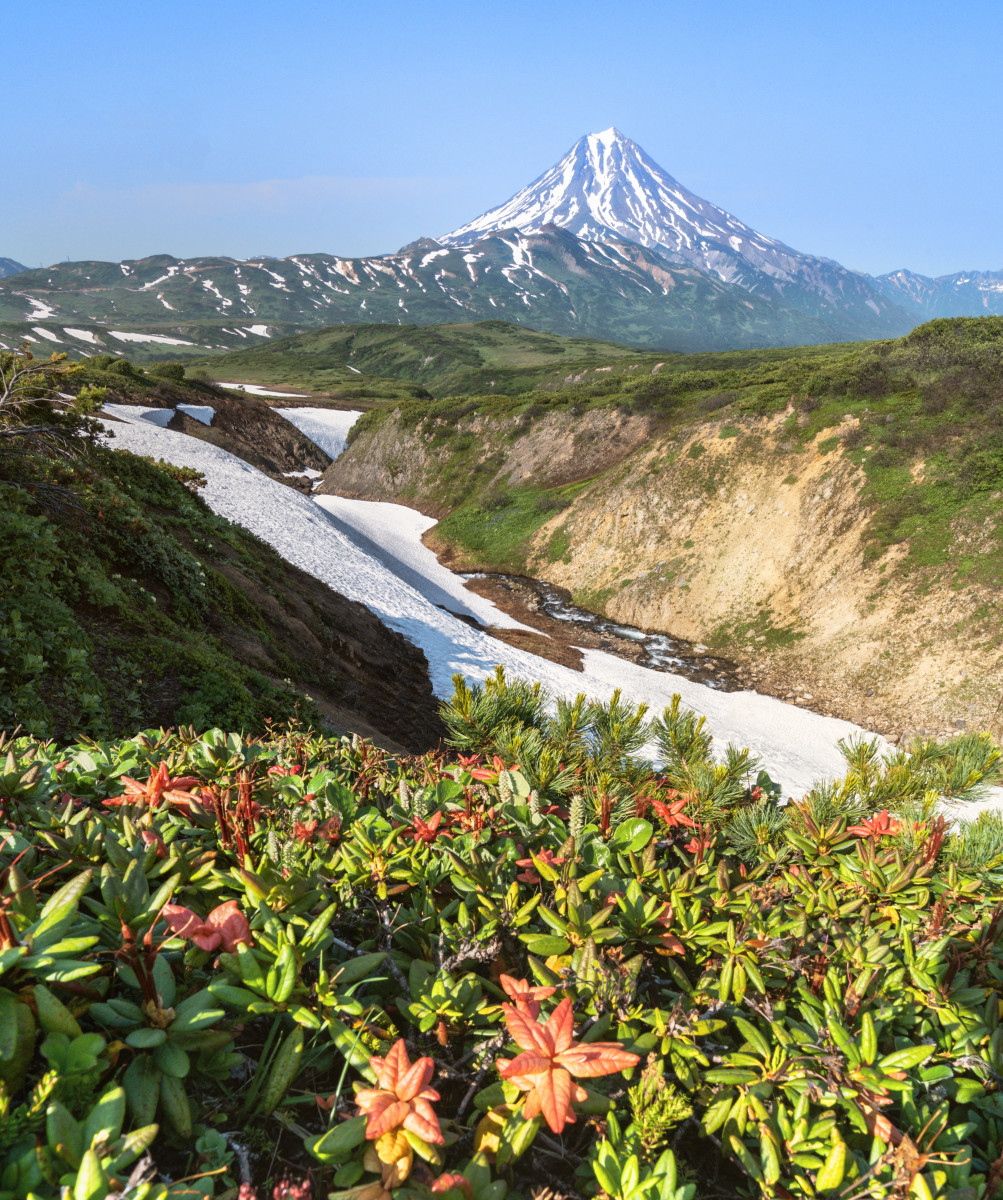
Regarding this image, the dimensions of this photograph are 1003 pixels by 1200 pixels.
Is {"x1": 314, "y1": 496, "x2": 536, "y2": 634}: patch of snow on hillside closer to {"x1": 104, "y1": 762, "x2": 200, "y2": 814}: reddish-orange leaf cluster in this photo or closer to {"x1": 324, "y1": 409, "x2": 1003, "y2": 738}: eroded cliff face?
{"x1": 324, "y1": 409, "x2": 1003, "y2": 738}: eroded cliff face

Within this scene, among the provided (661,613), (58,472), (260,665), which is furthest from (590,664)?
(58,472)

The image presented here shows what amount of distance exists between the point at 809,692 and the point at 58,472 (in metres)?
24.7

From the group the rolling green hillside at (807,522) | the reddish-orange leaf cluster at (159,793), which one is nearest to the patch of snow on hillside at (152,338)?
the rolling green hillside at (807,522)

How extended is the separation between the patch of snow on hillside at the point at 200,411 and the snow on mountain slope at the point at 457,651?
2216cm

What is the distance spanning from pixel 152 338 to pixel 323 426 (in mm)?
153493

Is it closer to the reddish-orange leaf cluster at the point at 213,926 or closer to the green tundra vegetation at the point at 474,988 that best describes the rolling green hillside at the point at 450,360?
the green tundra vegetation at the point at 474,988

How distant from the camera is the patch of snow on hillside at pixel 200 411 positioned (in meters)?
48.2

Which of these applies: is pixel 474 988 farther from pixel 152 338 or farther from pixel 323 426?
pixel 152 338

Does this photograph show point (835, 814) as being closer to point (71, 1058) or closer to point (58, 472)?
point (71, 1058)

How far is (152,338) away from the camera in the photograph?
A: 7234 inches

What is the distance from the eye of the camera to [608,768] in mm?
4180

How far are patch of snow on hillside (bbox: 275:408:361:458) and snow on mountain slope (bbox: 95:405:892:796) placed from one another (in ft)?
147

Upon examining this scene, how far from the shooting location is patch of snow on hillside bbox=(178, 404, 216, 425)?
48.2 m

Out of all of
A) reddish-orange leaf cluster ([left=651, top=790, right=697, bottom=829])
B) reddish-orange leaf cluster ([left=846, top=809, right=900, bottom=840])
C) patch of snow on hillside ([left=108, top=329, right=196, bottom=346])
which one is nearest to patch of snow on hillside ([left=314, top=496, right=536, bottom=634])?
reddish-orange leaf cluster ([left=846, top=809, right=900, bottom=840])
